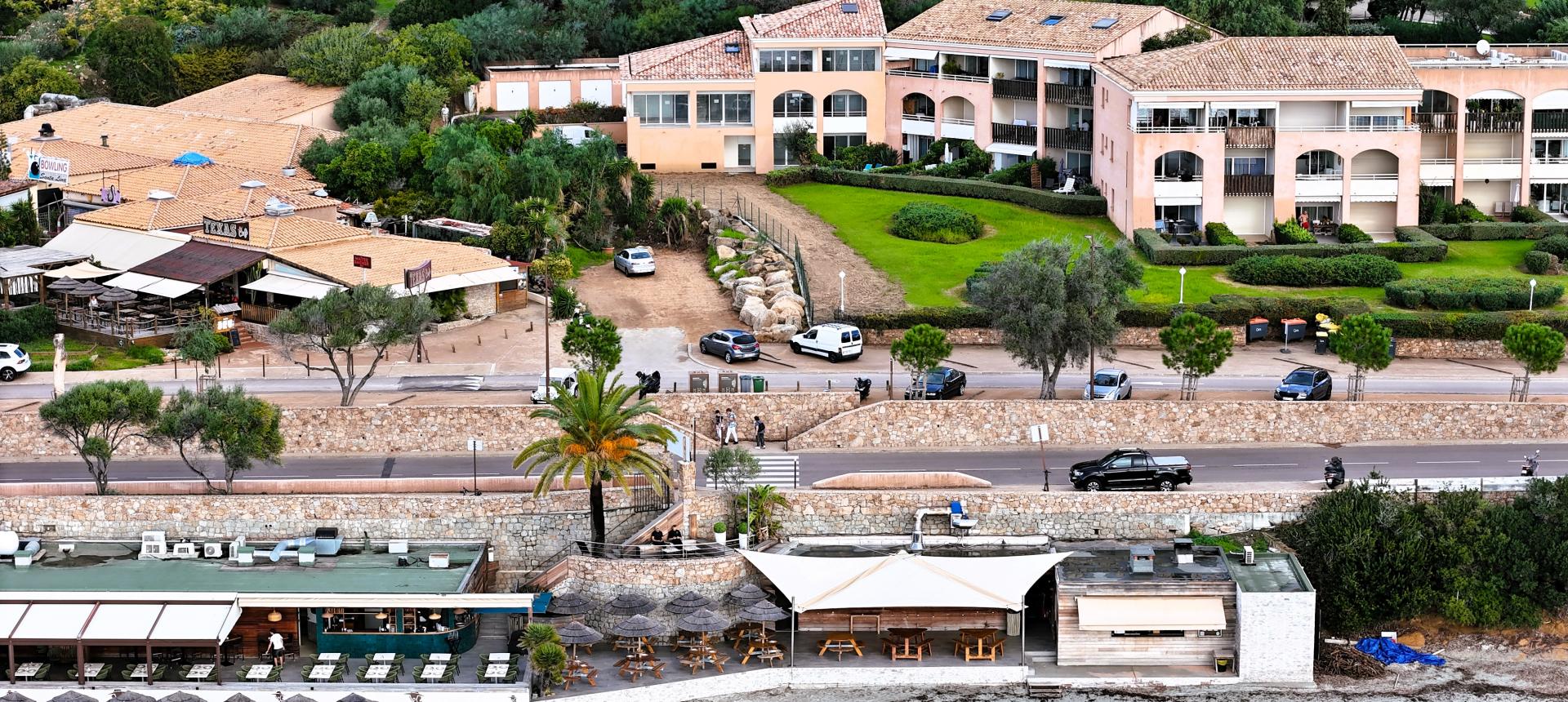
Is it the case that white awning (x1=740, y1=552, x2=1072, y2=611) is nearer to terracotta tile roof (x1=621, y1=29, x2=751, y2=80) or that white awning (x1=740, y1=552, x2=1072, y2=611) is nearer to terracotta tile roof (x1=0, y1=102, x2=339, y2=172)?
terracotta tile roof (x1=621, y1=29, x2=751, y2=80)

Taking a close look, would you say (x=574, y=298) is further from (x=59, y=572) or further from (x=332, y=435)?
(x=59, y=572)

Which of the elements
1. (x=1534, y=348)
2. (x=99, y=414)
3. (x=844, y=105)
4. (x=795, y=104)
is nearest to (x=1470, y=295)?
(x=1534, y=348)

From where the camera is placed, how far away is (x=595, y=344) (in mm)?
80625

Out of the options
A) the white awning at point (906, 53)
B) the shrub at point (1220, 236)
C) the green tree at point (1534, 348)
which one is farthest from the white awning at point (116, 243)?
the green tree at point (1534, 348)

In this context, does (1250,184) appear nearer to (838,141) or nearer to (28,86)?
(838,141)

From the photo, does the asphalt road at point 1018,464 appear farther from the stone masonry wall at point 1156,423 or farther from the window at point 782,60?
the window at point 782,60

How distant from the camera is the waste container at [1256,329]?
88875 millimetres

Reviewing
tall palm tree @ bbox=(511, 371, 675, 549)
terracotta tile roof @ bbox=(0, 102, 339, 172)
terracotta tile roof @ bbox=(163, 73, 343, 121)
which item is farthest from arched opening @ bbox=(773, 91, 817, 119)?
tall palm tree @ bbox=(511, 371, 675, 549)

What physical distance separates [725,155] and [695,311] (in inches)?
981

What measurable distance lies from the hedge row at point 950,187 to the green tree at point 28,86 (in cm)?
4434

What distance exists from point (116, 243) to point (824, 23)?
37129 millimetres

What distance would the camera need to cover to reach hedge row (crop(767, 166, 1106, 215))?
349 ft

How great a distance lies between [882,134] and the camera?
388 feet

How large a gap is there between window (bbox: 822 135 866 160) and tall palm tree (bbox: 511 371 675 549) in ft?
163
